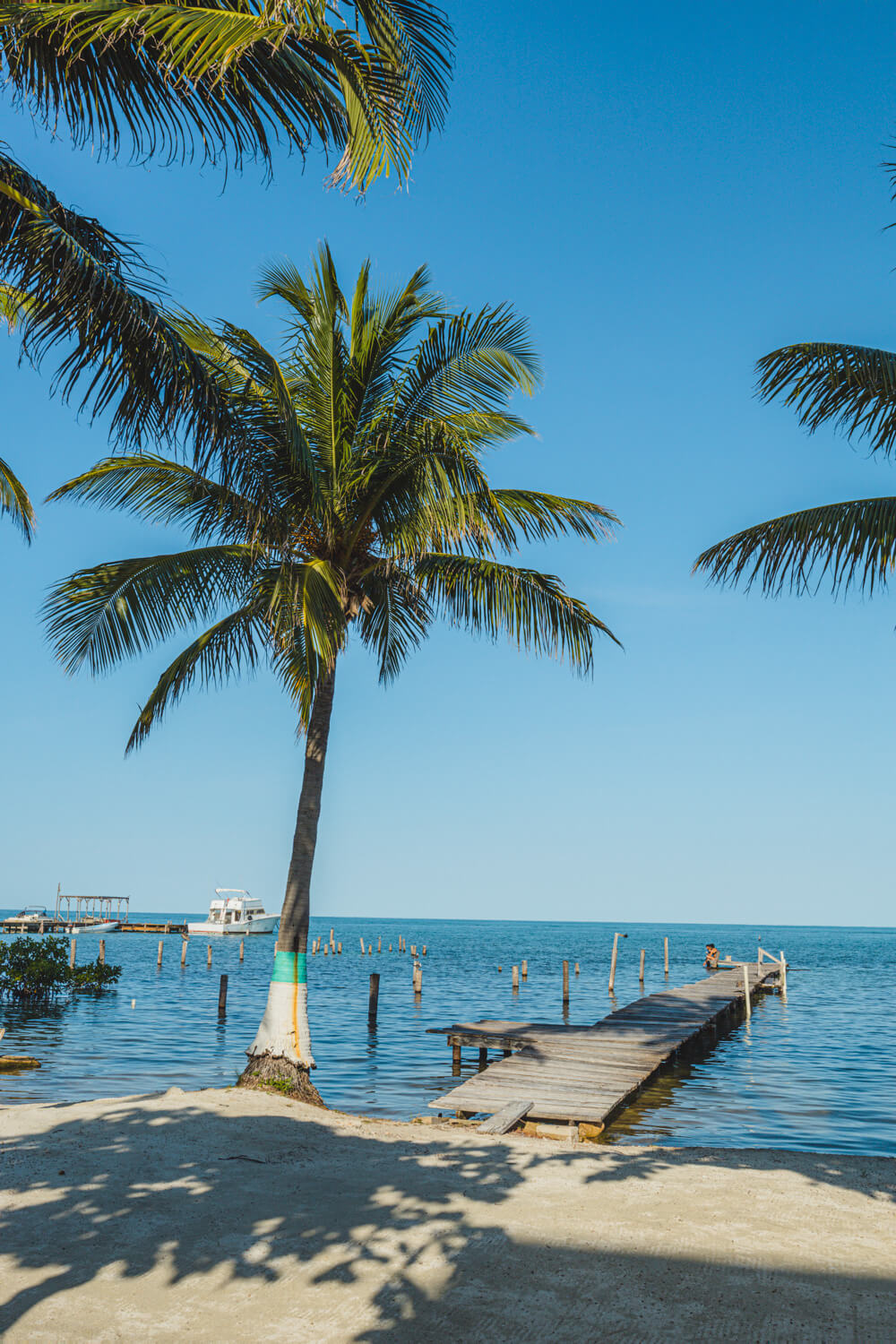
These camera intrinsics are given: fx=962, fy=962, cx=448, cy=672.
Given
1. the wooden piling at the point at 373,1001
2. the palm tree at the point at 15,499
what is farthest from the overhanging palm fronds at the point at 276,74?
the wooden piling at the point at 373,1001

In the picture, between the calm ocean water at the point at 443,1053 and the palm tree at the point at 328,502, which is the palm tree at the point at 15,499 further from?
the calm ocean water at the point at 443,1053

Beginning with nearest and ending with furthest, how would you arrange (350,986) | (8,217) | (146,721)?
1. (8,217)
2. (146,721)
3. (350,986)

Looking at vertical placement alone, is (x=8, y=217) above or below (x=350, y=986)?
above

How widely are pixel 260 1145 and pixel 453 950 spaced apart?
98290mm

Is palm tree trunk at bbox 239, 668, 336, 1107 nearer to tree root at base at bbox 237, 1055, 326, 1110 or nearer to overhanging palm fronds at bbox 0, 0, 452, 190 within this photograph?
tree root at base at bbox 237, 1055, 326, 1110

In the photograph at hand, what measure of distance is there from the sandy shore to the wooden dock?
16.4 ft

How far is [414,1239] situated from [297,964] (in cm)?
607

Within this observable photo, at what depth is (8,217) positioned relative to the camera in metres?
6.91

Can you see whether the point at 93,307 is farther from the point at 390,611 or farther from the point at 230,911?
the point at 230,911

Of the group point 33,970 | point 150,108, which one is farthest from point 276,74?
point 33,970

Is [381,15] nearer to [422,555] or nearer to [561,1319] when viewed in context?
[422,555]

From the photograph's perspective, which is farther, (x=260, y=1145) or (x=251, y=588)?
(x=251, y=588)

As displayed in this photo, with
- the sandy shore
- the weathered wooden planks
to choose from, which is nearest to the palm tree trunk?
the sandy shore

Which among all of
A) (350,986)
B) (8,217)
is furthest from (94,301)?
(350,986)
